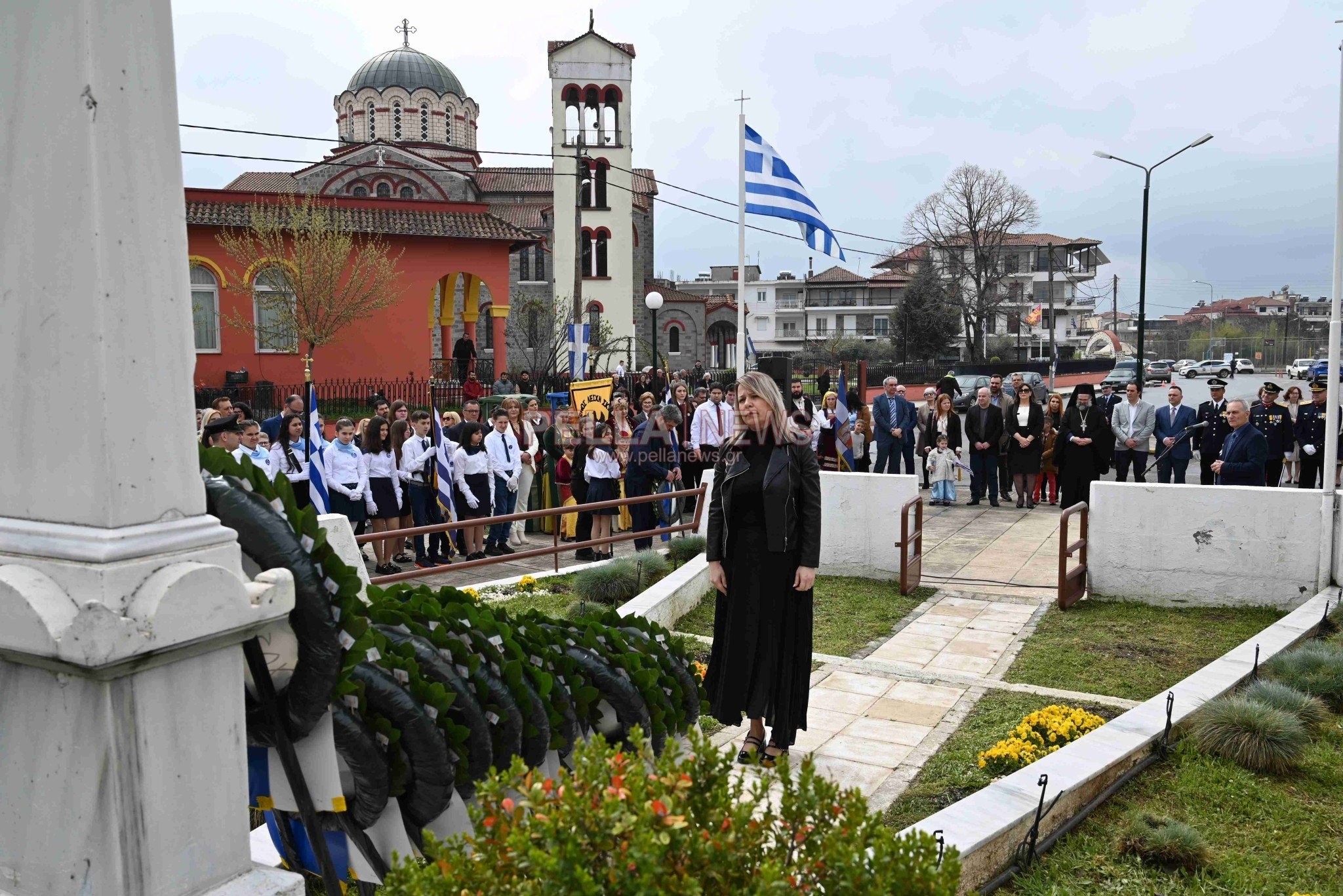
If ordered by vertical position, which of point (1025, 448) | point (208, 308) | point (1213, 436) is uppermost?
point (208, 308)

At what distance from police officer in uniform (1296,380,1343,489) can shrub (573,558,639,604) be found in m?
10.2

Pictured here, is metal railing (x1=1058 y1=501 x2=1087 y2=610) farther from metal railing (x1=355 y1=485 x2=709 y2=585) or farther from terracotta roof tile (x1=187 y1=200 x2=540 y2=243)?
terracotta roof tile (x1=187 y1=200 x2=540 y2=243)

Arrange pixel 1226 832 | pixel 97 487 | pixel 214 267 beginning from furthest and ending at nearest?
pixel 214 267, pixel 1226 832, pixel 97 487

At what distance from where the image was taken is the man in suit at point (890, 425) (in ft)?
56.7

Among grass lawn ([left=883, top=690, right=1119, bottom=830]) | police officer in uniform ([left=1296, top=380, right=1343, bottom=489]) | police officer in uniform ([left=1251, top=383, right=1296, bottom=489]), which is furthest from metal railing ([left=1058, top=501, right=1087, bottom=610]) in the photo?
police officer in uniform ([left=1296, top=380, right=1343, bottom=489])

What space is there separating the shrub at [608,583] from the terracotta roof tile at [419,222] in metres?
23.5

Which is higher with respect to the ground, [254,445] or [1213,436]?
[254,445]

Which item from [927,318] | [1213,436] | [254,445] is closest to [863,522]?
[254,445]

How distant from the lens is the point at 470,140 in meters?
65.9

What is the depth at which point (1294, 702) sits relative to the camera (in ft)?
20.3

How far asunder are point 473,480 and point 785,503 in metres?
8.44

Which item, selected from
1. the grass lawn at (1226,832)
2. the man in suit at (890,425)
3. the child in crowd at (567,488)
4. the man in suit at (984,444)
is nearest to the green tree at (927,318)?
the man in suit at (890,425)

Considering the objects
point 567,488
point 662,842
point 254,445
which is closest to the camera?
point 662,842

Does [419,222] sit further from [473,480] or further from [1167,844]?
[1167,844]
